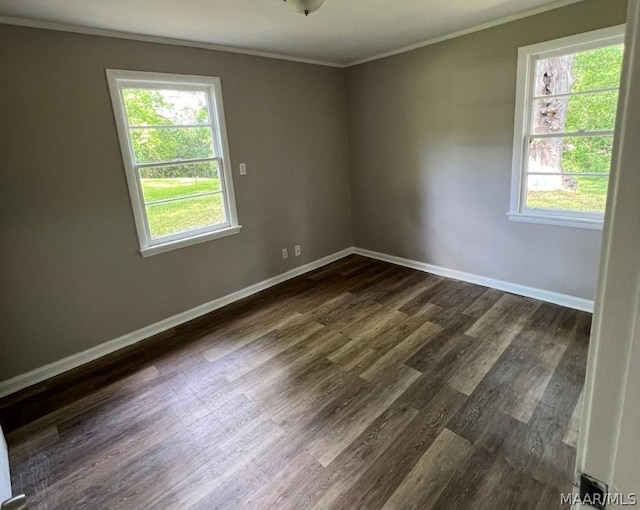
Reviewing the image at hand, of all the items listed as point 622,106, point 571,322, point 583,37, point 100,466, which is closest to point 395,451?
point 100,466

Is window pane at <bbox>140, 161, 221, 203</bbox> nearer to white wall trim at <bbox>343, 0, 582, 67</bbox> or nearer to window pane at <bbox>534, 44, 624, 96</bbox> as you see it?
white wall trim at <bbox>343, 0, 582, 67</bbox>

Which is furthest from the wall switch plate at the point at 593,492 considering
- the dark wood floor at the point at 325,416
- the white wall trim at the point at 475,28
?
the white wall trim at the point at 475,28

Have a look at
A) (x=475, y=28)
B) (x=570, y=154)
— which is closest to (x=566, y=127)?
(x=570, y=154)

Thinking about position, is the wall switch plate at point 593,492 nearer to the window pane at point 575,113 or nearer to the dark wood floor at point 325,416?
the dark wood floor at point 325,416

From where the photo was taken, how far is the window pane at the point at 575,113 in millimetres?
2748

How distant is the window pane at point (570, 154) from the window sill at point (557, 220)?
40cm

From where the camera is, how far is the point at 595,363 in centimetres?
48

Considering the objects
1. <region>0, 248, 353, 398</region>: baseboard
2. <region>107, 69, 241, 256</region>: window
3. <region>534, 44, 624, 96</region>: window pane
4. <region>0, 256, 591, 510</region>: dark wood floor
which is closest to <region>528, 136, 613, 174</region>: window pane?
<region>534, 44, 624, 96</region>: window pane

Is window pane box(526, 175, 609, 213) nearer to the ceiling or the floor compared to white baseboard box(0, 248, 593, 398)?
nearer to the ceiling

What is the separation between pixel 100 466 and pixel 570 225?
384 centimetres

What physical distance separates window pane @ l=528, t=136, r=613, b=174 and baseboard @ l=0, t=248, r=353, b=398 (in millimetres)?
2773

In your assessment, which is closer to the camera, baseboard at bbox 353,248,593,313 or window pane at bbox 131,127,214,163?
window pane at bbox 131,127,214,163

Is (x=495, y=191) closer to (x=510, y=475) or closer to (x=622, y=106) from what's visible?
(x=510, y=475)

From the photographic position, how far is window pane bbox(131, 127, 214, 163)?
2.99 metres
